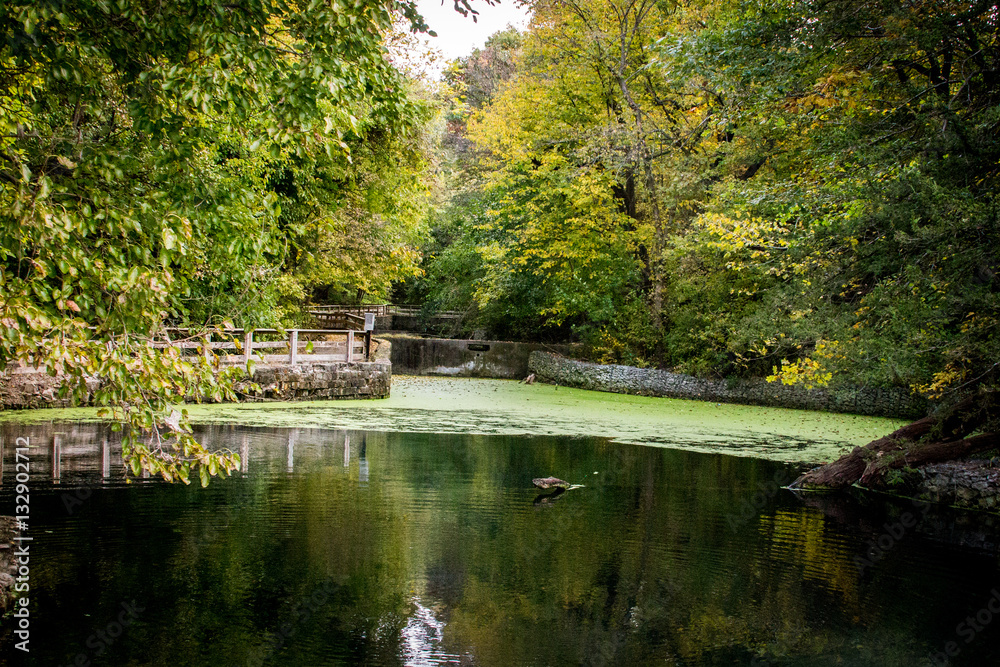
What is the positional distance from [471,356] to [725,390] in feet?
29.7

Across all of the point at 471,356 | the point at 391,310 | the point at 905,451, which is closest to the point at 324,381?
the point at 471,356

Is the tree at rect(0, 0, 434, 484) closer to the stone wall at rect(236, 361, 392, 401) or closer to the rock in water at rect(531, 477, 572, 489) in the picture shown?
the rock in water at rect(531, 477, 572, 489)

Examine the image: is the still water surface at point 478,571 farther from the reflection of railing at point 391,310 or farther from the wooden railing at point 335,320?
the reflection of railing at point 391,310

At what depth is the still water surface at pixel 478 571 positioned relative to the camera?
14.8ft

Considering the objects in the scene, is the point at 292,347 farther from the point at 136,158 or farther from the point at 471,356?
the point at 136,158

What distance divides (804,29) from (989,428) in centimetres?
493

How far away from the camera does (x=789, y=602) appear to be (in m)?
5.49

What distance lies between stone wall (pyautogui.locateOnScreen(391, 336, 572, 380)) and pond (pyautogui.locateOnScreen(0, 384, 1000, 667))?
16.0m

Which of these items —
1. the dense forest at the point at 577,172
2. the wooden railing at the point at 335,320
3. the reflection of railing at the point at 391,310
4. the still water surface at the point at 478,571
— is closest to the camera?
the dense forest at the point at 577,172

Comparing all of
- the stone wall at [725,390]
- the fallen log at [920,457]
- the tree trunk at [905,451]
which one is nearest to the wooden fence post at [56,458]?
the tree trunk at [905,451]

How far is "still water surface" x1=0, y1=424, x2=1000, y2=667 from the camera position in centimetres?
450

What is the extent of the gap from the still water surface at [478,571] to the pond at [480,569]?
0.02 meters

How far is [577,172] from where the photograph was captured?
20688mm

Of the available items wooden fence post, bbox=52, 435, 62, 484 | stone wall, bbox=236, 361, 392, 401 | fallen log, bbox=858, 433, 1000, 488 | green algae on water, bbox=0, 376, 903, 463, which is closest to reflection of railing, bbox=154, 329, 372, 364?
stone wall, bbox=236, 361, 392, 401
